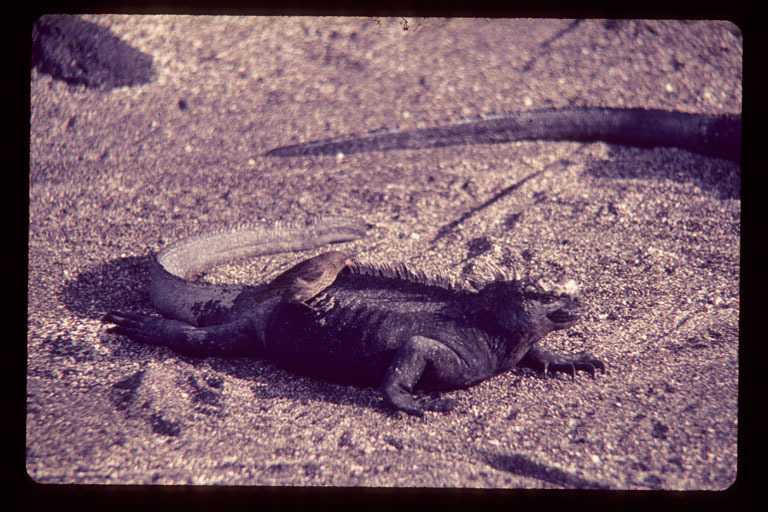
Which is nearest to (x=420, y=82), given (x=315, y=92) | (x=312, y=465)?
(x=315, y=92)

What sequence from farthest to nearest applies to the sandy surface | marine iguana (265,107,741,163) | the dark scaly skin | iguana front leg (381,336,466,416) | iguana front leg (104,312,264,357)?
marine iguana (265,107,741,163), iguana front leg (104,312,264,357), the dark scaly skin, iguana front leg (381,336,466,416), the sandy surface

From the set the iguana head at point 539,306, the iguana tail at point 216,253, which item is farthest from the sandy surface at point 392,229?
the iguana head at point 539,306

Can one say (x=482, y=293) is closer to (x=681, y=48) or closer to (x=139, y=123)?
(x=139, y=123)

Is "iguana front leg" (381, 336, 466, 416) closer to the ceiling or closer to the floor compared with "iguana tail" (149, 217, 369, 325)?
closer to the ceiling

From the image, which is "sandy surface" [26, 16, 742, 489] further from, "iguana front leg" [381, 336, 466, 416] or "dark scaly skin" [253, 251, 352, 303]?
"dark scaly skin" [253, 251, 352, 303]

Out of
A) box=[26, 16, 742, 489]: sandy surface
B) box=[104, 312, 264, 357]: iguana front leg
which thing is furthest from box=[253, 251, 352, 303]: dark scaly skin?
box=[26, 16, 742, 489]: sandy surface

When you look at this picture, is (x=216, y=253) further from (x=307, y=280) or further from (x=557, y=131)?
(x=557, y=131)
